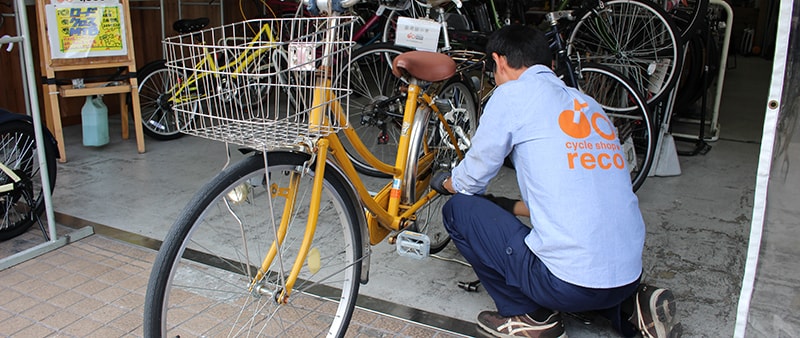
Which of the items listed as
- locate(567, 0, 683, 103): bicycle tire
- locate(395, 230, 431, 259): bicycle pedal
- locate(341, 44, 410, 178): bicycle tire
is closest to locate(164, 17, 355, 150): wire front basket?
Result: locate(395, 230, 431, 259): bicycle pedal

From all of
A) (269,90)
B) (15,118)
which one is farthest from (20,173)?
(269,90)

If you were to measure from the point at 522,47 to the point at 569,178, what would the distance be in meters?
0.57

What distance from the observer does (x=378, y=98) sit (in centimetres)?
420

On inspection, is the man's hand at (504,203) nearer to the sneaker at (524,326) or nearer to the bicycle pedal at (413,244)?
the bicycle pedal at (413,244)

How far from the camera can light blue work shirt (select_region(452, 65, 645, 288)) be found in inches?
92.0

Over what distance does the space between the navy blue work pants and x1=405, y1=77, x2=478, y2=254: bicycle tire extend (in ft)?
1.19

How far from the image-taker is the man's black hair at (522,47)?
256 centimetres

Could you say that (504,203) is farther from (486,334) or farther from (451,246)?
(451,246)

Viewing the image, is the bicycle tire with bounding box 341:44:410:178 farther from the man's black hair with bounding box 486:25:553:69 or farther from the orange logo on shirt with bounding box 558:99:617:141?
the orange logo on shirt with bounding box 558:99:617:141

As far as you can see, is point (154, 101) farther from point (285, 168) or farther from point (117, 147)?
point (285, 168)

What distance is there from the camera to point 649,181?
4805 mm

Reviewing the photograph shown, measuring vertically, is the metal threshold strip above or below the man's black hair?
below

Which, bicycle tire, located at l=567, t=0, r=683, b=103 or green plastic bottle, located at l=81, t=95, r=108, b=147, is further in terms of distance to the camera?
green plastic bottle, located at l=81, t=95, r=108, b=147

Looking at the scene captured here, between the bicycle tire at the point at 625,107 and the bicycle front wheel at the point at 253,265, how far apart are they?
6.44ft
